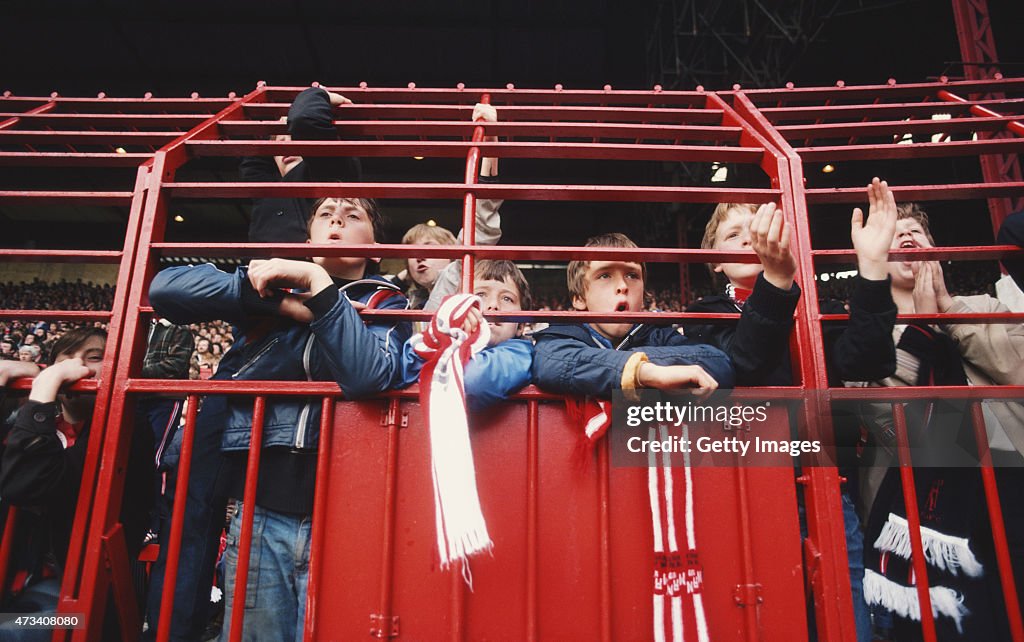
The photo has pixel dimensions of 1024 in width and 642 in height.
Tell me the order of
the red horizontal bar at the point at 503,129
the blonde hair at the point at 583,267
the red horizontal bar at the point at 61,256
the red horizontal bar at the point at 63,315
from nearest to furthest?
the red horizontal bar at the point at 63,315 → the red horizontal bar at the point at 61,256 → the red horizontal bar at the point at 503,129 → the blonde hair at the point at 583,267

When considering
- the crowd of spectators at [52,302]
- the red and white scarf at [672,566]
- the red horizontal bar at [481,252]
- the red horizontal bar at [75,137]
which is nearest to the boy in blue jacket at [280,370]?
the red horizontal bar at [481,252]

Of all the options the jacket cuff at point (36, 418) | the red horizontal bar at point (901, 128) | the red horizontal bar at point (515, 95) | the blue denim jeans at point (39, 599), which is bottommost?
the blue denim jeans at point (39, 599)

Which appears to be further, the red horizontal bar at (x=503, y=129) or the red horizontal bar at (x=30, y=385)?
the red horizontal bar at (x=503, y=129)

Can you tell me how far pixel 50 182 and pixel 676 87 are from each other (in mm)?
13132

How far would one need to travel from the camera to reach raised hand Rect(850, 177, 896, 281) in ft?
5.51

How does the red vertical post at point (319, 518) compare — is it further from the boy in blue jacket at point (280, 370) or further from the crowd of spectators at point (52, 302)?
the crowd of spectators at point (52, 302)

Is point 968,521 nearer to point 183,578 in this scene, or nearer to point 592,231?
point 183,578

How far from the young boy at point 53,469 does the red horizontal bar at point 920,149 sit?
2683 mm

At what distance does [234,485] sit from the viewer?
1.88 metres

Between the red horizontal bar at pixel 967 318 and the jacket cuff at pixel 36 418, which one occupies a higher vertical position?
the red horizontal bar at pixel 967 318

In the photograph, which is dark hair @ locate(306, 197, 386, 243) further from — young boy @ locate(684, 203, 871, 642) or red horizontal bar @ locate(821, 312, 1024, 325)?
red horizontal bar @ locate(821, 312, 1024, 325)

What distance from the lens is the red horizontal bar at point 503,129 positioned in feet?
7.30

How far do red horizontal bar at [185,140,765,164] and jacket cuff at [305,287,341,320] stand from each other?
0.70 m

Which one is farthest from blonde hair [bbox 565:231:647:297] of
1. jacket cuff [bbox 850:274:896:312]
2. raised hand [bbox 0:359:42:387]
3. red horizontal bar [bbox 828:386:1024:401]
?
raised hand [bbox 0:359:42:387]
